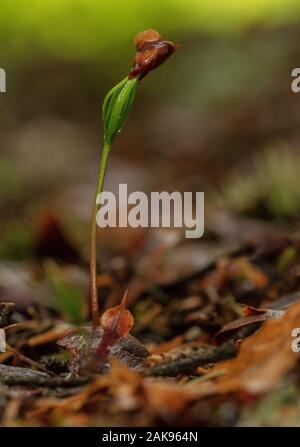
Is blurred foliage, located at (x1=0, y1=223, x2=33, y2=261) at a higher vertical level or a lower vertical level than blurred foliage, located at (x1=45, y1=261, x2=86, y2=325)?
higher

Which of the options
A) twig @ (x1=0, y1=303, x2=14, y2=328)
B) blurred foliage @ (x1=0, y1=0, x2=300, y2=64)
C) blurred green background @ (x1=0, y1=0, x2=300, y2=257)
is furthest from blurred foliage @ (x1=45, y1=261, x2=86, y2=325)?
blurred foliage @ (x1=0, y1=0, x2=300, y2=64)

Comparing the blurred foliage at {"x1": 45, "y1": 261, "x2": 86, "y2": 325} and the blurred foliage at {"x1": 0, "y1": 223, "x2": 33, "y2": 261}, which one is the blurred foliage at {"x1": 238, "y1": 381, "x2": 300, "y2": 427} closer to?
the blurred foliage at {"x1": 45, "y1": 261, "x2": 86, "y2": 325}

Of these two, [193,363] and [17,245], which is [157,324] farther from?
[17,245]

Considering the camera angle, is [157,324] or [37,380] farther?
[157,324]

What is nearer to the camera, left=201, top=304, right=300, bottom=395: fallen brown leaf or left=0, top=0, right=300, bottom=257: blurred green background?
left=201, top=304, right=300, bottom=395: fallen brown leaf

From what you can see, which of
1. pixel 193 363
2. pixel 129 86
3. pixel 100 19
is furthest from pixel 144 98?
pixel 193 363

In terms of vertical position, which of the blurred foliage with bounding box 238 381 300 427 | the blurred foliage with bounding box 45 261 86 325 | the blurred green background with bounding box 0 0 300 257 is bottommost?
the blurred foliage with bounding box 238 381 300 427

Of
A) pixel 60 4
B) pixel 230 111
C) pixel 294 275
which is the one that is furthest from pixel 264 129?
pixel 294 275

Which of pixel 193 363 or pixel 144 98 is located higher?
pixel 144 98
